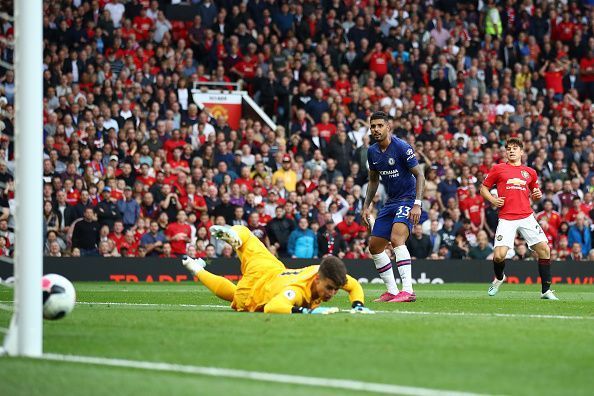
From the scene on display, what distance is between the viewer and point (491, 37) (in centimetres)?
3516

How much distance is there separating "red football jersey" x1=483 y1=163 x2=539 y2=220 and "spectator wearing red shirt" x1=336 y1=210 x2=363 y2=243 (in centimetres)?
936

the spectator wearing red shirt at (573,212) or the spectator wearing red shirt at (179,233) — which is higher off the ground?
the spectator wearing red shirt at (573,212)

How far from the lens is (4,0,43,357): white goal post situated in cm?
865

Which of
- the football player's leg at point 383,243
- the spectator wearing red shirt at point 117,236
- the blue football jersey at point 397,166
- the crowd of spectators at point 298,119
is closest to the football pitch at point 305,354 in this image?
the football player's leg at point 383,243

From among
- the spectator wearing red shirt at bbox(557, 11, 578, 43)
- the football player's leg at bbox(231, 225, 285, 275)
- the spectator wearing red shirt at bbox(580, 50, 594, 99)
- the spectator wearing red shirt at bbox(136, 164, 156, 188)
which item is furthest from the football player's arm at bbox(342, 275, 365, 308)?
the spectator wearing red shirt at bbox(557, 11, 578, 43)

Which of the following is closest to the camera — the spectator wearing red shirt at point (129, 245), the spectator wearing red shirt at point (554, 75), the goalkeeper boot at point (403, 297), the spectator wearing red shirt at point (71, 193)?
the goalkeeper boot at point (403, 297)

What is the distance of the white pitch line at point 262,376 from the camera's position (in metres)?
6.91

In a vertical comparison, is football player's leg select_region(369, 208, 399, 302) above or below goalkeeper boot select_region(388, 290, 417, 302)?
above

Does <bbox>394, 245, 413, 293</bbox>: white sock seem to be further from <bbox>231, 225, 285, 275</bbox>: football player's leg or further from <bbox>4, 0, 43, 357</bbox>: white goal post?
<bbox>4, 0, 43, 357</bbox>: white goal post

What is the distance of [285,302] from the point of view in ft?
37.9

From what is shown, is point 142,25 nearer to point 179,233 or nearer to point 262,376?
point 179,233

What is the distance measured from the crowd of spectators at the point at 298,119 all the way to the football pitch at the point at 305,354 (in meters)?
10.4

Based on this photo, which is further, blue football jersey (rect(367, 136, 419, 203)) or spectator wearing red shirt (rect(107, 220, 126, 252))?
spectator wearing red shirt (rect(107, 220, 126, 252))

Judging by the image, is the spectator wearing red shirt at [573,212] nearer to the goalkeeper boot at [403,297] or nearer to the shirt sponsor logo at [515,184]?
the shirt sponsor logo at [515,184]
